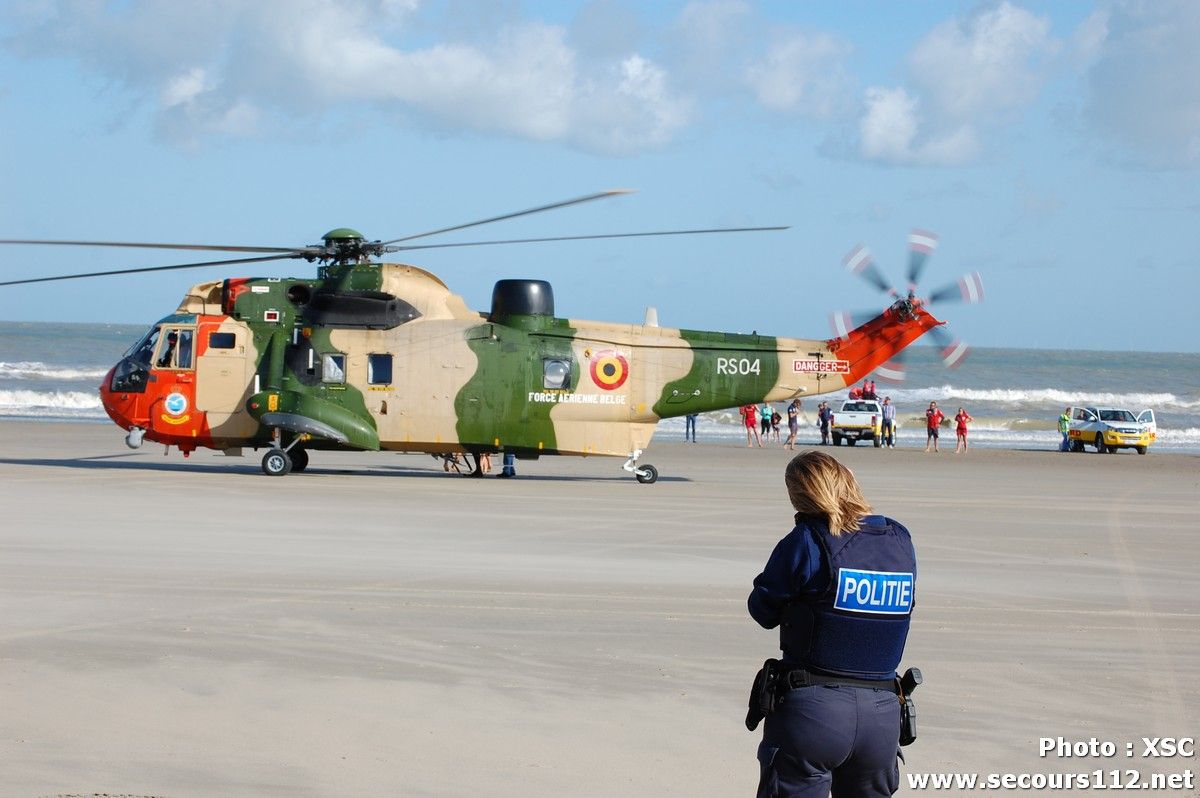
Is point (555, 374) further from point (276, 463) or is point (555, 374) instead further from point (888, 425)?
point (888, 425)

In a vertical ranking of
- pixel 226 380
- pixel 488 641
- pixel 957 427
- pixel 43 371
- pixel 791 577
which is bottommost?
pixel 488 641

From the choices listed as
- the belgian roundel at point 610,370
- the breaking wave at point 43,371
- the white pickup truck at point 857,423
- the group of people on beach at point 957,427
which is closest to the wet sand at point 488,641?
the belgian roundel at point 610,370

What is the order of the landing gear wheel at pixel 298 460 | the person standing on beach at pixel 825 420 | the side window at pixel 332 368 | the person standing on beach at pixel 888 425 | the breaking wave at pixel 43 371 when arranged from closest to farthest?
the side window at pixel 332 368, the landing gear wheel at pixel 298 460, the person standing on beach at pixel 888 425, the person standing on beach at pixel 825 420, the breaking wave at pixel 43 371

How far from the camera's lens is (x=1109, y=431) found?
4116 cm

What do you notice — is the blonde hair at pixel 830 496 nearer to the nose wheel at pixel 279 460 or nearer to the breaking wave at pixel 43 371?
the nose wheel at pixel 279 460

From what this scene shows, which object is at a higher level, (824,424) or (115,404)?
(115,404)

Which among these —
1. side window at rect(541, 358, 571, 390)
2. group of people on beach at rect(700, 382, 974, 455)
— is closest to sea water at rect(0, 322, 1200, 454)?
group of people on beach at rect(700, 382, 974, 455)

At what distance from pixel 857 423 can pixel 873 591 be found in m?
39.1

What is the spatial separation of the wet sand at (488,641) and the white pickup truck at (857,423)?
23009mm

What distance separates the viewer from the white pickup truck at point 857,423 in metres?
43.0

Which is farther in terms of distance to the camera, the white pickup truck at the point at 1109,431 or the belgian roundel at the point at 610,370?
the white pickup truck at the point at 1109,431

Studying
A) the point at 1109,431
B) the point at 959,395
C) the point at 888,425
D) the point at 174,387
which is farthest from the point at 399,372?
the point at 959,395

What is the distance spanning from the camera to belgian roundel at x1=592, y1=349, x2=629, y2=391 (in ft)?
76.1

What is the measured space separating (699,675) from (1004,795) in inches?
101
